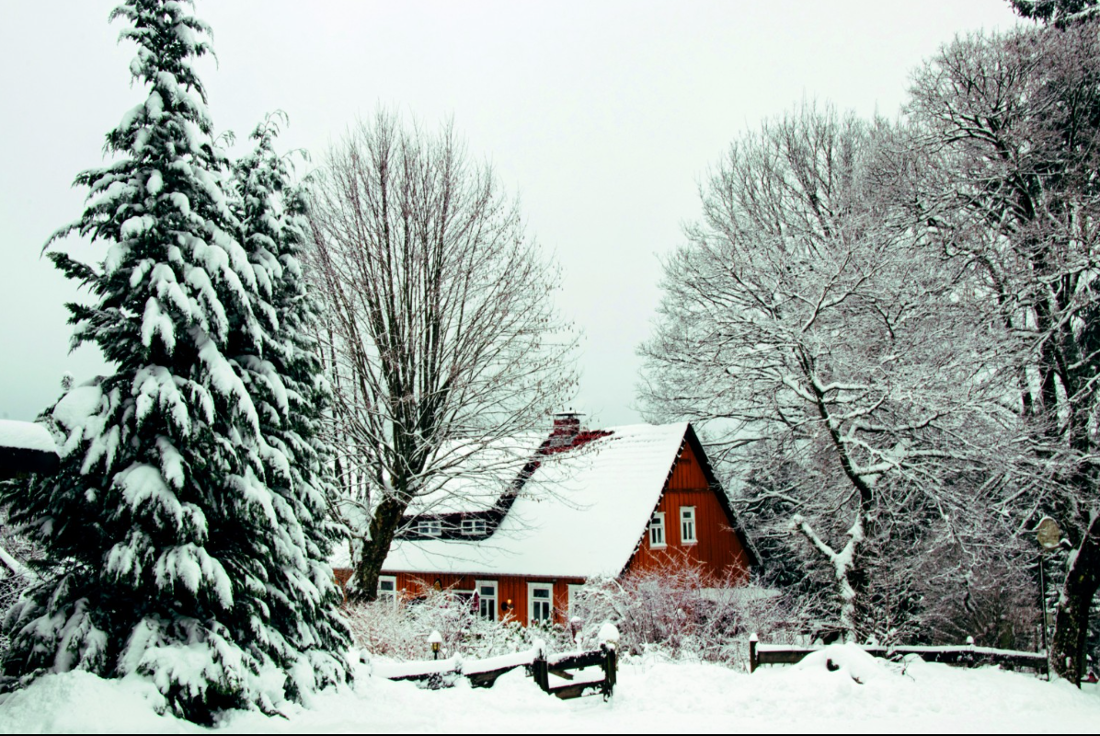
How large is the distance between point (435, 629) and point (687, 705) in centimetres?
573

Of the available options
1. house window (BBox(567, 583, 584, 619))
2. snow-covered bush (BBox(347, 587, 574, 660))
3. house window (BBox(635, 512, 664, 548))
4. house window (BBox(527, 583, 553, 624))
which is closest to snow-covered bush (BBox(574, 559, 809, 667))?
house window (BBox(567, 583, 584, 619))

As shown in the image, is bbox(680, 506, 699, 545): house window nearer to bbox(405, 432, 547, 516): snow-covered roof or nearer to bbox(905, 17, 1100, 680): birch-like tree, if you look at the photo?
bbox(405, 432, 547, 516): snow-covered roof

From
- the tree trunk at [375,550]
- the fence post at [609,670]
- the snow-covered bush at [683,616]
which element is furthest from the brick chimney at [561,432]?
the fence post at [609,670]

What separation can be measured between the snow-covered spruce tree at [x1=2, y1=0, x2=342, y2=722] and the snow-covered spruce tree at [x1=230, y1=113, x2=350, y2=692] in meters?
0.05

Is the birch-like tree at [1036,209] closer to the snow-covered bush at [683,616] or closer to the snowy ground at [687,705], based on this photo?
the snowy ground at [687,705]

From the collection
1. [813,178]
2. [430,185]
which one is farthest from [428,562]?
[813,178]

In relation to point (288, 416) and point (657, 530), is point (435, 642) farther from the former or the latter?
point (657, 530)

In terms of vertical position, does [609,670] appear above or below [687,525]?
below

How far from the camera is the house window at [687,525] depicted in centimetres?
Result: 2256

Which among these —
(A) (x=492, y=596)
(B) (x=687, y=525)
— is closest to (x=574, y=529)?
(A) (x=492, y=596)

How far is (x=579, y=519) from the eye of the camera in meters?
20.8

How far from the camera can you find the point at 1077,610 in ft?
41.3

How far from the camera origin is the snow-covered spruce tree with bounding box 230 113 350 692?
7828mm

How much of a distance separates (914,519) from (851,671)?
29.7 ft
